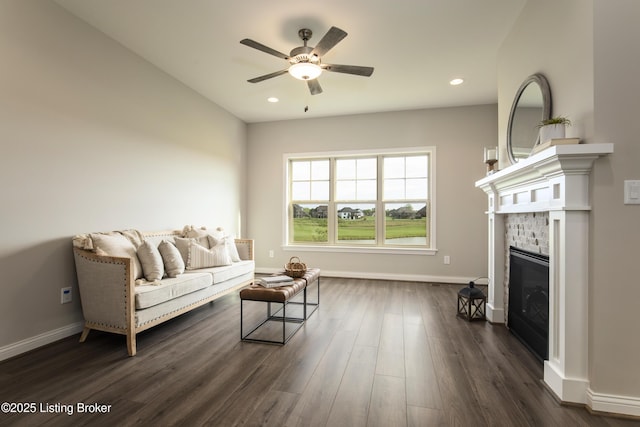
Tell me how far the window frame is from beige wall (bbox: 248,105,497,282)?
80 mm

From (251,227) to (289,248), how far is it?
2.88ft

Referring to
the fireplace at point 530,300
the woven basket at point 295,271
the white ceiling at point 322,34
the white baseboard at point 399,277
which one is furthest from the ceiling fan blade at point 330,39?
the white baseboard at point 399,277

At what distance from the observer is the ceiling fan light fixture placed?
9.23 ft

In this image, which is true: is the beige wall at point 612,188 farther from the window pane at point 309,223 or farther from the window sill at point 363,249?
the window pane at point 309,223

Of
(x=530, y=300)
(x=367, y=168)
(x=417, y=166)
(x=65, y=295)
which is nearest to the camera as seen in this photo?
(x=530, y=300)

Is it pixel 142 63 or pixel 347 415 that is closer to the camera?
pixel 347 415

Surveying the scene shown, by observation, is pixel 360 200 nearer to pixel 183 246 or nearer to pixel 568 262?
pixel 183 246

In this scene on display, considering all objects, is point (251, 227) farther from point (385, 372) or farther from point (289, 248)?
point (385, 372)

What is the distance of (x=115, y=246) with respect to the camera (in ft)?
9.12

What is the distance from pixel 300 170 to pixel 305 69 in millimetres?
3052

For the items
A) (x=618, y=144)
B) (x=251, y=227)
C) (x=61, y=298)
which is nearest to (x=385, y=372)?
(x=618, y=144)

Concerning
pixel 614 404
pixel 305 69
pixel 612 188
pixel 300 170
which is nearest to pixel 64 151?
pixel 305 69

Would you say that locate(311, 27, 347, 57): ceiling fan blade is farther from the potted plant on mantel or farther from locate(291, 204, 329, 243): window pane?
locate(291, 204, 329, 243): window pane

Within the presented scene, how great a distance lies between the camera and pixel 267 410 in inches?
68.6
